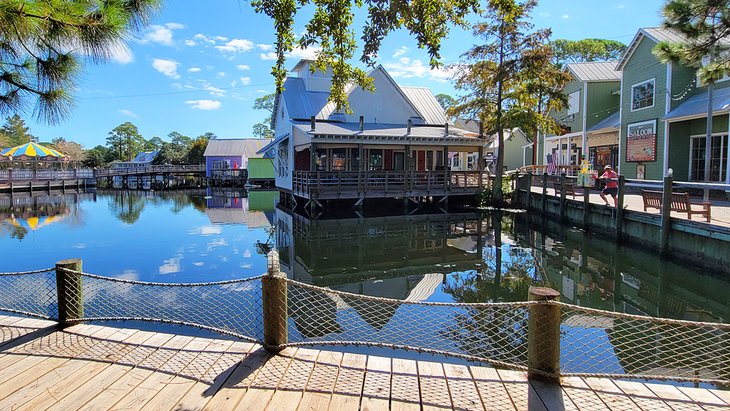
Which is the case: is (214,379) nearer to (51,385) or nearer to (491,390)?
(51,385)

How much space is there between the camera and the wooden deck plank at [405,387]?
2924mm

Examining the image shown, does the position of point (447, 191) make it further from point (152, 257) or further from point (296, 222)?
point (152, 257)

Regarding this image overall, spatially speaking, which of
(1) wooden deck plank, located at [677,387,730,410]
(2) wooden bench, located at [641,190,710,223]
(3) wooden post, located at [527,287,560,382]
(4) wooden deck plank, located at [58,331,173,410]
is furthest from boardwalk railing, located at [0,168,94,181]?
(1) wooden deck plank, located at [677,387,730,410]

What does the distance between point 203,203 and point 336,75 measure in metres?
22.7

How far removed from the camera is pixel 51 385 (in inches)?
123

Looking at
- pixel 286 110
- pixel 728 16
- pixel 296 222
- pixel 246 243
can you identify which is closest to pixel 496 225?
pixel 296 222

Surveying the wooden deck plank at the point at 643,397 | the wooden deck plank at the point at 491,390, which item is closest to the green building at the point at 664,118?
the wooden deck plank at the point at 643,397

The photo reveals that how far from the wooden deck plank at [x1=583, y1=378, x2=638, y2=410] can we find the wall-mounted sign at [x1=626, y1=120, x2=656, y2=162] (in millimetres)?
18468

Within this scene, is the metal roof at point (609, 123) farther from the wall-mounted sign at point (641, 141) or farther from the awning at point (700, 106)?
the awning at point (700, 106)

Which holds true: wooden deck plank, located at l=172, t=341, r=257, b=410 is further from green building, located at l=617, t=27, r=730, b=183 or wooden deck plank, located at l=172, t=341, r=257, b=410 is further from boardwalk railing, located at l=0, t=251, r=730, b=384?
green building, located at l=617, t=27, r=730, b=183

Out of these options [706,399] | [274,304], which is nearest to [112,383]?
[274,304]

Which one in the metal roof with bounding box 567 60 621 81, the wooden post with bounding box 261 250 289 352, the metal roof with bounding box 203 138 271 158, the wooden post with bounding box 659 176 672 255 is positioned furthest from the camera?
the metal roof with bounding box 203 138 271 158

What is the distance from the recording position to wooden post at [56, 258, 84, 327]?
4.29 meters

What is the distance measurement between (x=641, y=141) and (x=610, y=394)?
63.9ft
